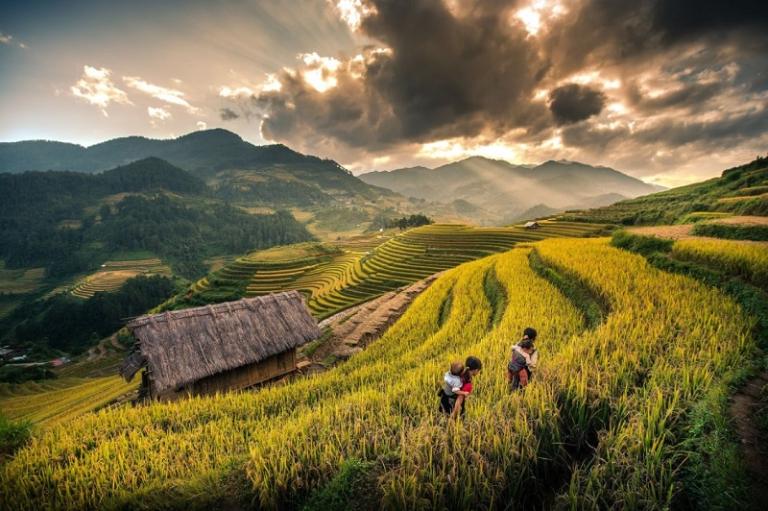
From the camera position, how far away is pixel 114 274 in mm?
120375

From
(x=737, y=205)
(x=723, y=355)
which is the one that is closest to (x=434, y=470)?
(x=723, y=355)

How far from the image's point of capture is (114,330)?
264 ft

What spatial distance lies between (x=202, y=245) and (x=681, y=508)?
195m

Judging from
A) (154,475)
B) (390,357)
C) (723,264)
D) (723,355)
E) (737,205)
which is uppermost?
(737,205)

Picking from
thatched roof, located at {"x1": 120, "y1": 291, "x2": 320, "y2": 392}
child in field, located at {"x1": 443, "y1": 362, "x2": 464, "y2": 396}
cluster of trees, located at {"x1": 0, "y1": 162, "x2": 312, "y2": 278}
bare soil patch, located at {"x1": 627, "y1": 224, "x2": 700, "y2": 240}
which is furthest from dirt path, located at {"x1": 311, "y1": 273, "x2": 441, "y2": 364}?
cluster of trees, located at {"x1": 0, "y1": 162, "x2": 312, "y2": 278}

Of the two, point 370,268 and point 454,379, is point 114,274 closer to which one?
point 370,268

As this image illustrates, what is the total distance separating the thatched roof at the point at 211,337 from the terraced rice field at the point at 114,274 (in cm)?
11903

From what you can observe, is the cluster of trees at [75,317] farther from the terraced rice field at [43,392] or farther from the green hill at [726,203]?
the green hill at [726,203]

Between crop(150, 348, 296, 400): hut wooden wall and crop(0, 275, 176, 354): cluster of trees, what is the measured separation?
78.6 meters

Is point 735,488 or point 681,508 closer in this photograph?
point 735,488

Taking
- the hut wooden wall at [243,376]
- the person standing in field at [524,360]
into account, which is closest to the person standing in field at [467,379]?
the person standing in field at [524,360]

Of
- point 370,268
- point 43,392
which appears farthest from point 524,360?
point 43,392

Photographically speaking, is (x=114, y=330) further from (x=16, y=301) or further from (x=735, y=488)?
(x=735, y=488)

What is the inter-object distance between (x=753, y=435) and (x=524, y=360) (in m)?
2.69
